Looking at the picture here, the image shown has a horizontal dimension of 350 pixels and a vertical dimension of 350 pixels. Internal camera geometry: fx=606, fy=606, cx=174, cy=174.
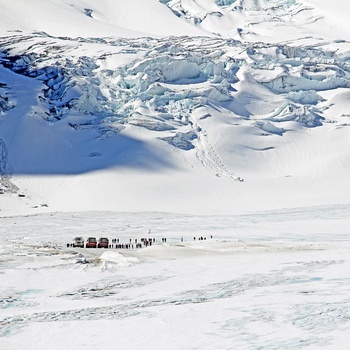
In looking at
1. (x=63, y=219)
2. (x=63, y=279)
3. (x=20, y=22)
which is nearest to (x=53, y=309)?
(x=63, y=279)

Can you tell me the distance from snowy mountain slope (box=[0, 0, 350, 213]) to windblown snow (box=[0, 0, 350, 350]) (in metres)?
0.31

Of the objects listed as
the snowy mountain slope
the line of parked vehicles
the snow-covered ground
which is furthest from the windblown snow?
the line of parked vehicles

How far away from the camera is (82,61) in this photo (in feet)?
362

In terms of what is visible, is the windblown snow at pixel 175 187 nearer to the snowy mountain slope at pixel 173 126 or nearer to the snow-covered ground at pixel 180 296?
the snow-covered ground at pixel 180 296

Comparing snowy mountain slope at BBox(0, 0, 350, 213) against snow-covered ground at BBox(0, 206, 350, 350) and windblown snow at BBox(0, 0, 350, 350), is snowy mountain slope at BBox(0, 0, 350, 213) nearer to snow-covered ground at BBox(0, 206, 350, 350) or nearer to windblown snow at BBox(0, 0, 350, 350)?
windblown snow at BBox(0, 0, 350, 350)

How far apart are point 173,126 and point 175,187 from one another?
668 inches

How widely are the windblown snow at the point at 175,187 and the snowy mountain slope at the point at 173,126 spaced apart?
31 cm

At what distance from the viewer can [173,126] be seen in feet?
313

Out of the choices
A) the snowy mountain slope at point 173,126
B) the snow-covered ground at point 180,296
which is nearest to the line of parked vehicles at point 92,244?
the snow-covered ground at point 180,296

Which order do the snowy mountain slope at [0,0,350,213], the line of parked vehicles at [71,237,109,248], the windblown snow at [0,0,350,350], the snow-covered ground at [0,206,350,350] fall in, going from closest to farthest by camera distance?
the snow-covered ground at [0,206,350,350]
the windblown snow at [0,0,350,350]
the line of parked vehicles at [71,237,109,248]
the snowy mountain slope at [0,0,350,213]

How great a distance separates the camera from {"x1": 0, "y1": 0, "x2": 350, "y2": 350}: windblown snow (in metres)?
18.9

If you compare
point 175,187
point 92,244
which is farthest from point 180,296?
point 175,187

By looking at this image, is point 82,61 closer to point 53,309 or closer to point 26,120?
point 26,120

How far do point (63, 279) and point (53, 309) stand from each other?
5.97 m
